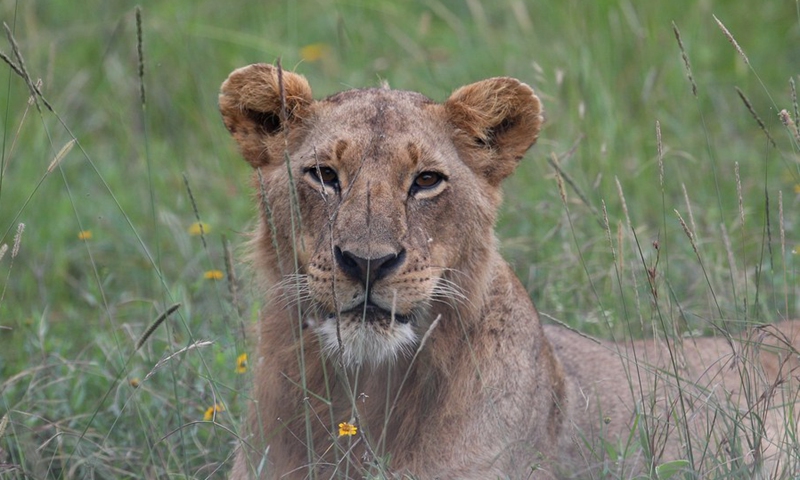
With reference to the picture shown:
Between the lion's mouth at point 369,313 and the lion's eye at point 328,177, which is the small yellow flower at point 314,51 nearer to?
the lion's eye at point 328,177

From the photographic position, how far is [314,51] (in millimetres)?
8133

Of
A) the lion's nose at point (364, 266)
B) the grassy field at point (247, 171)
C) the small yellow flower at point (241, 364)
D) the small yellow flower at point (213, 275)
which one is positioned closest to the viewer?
the lion's nose at point (364, 266)

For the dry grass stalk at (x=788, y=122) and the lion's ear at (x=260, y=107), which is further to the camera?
the lion's ear at (x=260, y=107)

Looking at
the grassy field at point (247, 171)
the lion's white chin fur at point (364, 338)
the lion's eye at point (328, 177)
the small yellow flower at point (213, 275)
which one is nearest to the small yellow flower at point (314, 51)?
the grassy field at point (247, 171)

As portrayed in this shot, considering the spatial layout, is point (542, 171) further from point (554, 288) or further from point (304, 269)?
point (304, 269)

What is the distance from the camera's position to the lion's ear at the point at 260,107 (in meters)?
3.78

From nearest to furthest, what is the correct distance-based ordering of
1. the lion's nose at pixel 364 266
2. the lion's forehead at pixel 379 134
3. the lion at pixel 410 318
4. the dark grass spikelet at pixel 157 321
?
the dark grass spikelet at pixel 157 321 < the lion's nose at pixel 364 266 < the lion at pixel 410 318 < the lion's forehead at pixel 379 134

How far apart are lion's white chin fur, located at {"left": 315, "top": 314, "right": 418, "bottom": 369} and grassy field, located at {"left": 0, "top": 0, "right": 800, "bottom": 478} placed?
1.84 feet

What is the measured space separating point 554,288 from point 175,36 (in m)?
3.69

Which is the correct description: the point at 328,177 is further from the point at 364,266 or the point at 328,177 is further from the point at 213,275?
the point at 213,275

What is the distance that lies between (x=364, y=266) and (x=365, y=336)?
0.63ft

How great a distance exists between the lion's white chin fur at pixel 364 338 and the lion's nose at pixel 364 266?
0.11 m

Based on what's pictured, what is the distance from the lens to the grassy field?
4.53 metres

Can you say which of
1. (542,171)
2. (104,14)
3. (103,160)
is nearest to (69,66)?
(104,14)
